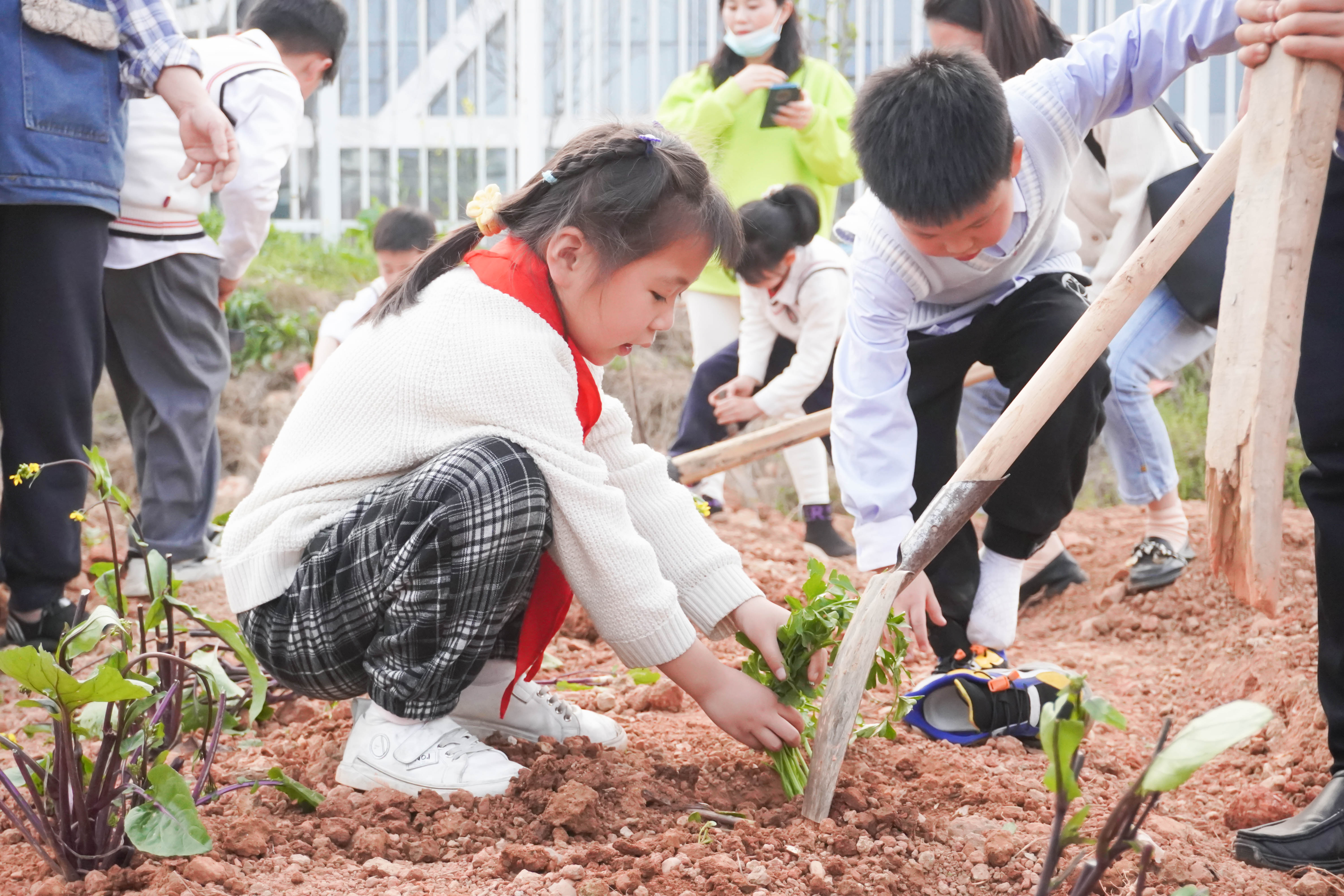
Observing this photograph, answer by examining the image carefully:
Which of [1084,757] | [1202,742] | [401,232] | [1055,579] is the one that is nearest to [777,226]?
[1055,579]

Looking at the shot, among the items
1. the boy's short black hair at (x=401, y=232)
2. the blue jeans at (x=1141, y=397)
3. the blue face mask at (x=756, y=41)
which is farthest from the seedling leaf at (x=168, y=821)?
the boy's short black hair at (x=401, y=232)

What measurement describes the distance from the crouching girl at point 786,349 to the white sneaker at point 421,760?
7.53 feet

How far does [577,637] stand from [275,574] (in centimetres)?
122

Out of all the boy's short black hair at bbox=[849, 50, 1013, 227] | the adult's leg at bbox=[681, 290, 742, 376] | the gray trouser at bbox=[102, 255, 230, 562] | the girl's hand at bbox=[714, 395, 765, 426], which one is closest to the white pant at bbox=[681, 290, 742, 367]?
the adult's leg at bbox=[681, 290, 742, 376]

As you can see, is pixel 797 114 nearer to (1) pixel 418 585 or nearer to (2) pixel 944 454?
(2) pixel 944 454

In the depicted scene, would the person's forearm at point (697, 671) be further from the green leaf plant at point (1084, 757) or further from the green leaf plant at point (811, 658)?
the green leaf plant at point (1084, 757)

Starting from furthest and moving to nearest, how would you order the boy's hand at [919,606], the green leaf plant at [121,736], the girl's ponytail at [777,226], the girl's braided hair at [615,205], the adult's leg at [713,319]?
the adult's leg at [713,319], the girl's ponytail at [777,226], the boy's hand at [919,606], the girl's braided hair at [615,205], the green leaf plant at [121,736]

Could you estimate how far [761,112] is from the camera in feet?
13.4

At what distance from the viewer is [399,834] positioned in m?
1.53

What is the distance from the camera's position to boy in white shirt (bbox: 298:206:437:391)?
4.50 meters

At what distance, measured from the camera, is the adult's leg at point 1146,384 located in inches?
125

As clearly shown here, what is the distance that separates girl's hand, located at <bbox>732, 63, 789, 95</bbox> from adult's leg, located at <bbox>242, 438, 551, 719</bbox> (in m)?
2.68

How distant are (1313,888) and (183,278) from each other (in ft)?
9.12

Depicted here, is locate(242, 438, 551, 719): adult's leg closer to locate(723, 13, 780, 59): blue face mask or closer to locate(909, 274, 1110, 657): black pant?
locate(909, 274, 1110, 657): black pant
